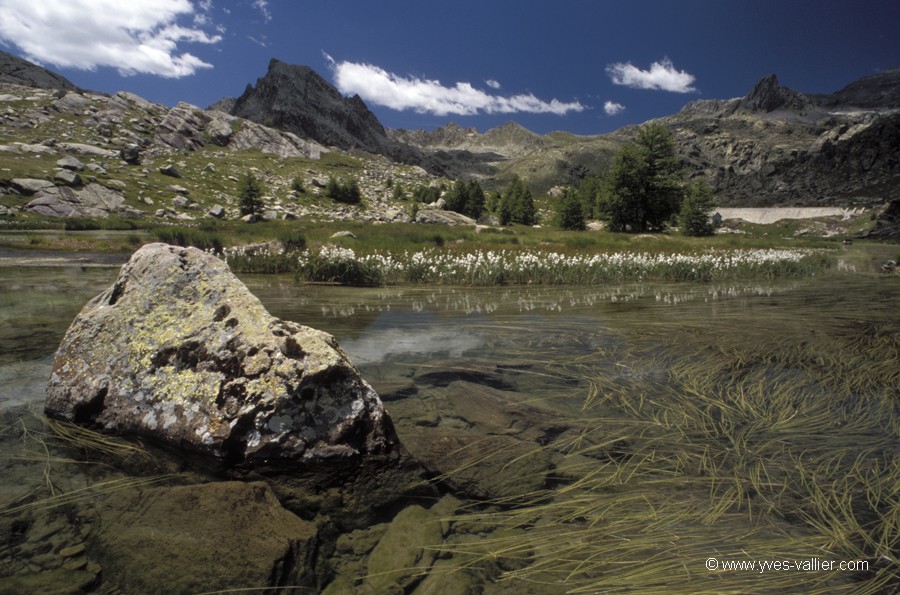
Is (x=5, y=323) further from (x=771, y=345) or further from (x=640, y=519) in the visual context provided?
(x=771, y=345)

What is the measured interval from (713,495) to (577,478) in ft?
2.76

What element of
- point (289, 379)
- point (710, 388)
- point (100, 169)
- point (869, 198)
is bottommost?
point (710, 388)

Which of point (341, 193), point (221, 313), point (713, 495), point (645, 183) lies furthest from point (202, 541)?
point (341, 193)

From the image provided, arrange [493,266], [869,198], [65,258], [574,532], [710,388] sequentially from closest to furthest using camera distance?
[574,532]
[710,388]
[493,266]
[65,258]
[869,198]

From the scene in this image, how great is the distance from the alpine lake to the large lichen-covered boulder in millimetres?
302

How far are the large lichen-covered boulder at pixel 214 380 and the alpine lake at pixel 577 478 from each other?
30 centimetres

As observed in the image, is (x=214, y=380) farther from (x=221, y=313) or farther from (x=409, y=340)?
(x=409, y=340)

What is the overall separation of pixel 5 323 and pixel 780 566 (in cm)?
1098

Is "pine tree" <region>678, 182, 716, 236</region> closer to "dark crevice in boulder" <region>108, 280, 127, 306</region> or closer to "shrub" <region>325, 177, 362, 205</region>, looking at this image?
"dark crevice in boulder" <region>108, 280, 127, 306</region>

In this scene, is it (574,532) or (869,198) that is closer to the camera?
(574,532)

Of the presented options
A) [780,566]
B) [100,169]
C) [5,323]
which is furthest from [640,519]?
[100,169]

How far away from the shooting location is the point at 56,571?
2133 mm

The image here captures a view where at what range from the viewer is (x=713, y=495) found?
2770mm

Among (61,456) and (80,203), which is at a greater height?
(80,203)
